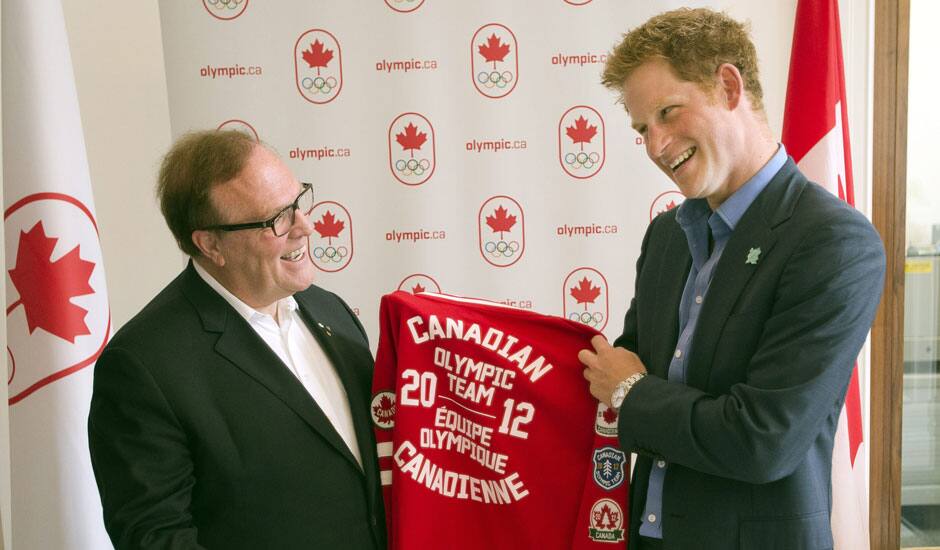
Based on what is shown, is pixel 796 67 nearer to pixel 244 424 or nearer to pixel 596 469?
pixel 596 469

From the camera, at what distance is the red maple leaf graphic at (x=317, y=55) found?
306cm

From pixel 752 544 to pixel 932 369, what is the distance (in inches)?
107

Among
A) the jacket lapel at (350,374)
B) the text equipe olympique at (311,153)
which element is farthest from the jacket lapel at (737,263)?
the text equipe olympique at (311,153)

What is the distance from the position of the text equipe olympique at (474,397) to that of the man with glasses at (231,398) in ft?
0.52

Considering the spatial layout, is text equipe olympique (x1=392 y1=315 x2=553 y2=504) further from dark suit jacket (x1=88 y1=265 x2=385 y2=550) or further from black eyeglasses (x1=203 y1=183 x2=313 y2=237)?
black eyeglasses (x1=203 y1=183 x2=313 y2=237)

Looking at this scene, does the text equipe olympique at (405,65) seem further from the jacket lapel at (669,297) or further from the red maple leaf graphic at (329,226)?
the jacket lapel at (669,297)

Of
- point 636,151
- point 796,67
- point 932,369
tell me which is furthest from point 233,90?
point 932,369

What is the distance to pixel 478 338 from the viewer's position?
5.73ft

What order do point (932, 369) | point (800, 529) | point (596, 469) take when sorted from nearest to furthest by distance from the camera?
point (800, 529) → point (596, 469) → point (932, 369)

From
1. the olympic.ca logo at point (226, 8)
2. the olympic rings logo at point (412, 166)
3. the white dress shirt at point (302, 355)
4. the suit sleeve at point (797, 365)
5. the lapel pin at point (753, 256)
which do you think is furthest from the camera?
the olympic rings logo at point (412, 166)

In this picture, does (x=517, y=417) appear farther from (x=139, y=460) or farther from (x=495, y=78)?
(x=495, y=78)

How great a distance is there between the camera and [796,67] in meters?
2.75

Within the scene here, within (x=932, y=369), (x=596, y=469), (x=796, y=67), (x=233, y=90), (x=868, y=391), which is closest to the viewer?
(x=596, y=469)

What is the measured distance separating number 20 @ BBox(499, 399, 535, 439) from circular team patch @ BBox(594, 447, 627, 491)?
17cm
